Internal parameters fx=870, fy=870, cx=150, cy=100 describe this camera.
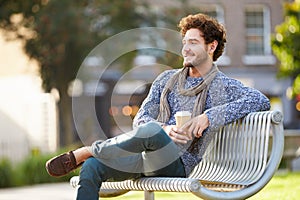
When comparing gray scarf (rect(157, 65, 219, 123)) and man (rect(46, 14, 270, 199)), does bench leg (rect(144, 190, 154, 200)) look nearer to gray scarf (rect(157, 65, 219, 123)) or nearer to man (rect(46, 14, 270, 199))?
man (rect(46, 14, 270, 199))

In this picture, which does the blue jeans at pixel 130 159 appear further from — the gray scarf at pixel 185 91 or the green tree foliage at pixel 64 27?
the green tree foliage at pixel 64 27

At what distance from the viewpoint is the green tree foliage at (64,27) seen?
1838cm

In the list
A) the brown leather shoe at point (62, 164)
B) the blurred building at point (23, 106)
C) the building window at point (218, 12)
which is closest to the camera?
the brown leather shoe at point (62, 164)

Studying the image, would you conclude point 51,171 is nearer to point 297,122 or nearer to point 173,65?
point 173,65

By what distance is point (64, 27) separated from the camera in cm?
1842

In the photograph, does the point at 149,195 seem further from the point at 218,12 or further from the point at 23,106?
the point at 218,12

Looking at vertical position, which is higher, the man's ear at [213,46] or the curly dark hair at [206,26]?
the curly dark hair at [206,26]

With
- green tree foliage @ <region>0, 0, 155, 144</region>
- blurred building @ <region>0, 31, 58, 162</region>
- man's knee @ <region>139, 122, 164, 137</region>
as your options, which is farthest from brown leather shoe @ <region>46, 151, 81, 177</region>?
blurred building @ <region>0, 31, 58, 162</region>

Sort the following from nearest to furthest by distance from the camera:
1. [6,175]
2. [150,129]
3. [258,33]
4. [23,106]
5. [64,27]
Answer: [150,129], [6,175], [64,27], [23,106], [258,33]

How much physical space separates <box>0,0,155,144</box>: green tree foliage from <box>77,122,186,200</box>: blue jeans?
13.7 m

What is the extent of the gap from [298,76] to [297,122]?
29.5ft

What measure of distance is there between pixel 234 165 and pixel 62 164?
96cm

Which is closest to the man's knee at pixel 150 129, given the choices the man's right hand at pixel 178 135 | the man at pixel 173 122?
the man at pixel 173 122

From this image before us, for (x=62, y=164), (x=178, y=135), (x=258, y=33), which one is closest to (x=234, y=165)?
(x=178, y=135)
